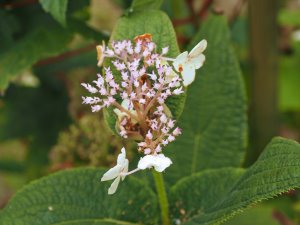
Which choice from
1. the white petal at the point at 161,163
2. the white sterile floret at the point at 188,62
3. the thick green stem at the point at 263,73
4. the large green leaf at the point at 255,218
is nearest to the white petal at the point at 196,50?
the white sterile floret at the point at 188,62

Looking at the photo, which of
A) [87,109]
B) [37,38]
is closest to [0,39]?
[37,38]

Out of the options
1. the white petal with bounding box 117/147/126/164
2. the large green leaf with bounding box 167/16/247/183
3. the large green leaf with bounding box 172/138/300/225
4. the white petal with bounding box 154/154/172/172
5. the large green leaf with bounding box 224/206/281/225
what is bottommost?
the large green leaf with bounding box 224/206/281/225

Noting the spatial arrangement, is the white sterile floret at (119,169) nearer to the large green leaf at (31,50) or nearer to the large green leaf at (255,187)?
the large green leaf at (255,187)

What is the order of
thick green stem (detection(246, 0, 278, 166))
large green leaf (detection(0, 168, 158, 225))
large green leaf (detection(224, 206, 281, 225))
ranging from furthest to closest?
thick green stem (detection(246, 0, 278, 166)), large green leaf (detection(224, 206, 281, 225)), large green leaf (detection(0, 168, 158, 225))

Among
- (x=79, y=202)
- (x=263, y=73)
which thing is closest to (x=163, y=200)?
(x=79, y=202)

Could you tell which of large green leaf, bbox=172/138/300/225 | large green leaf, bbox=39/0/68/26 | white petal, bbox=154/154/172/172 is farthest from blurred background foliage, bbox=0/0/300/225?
white petal, bbox=154/154/172/172

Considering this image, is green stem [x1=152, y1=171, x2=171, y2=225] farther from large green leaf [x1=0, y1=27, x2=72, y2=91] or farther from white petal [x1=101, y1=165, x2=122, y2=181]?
large green leaf [x1=0, y1=27, x2=72, y2=91]

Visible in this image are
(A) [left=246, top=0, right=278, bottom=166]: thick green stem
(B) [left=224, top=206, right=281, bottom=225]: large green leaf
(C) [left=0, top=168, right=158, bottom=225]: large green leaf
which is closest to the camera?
(C) [left=0, top=168, right=158, bottom=225]: large green leaf
